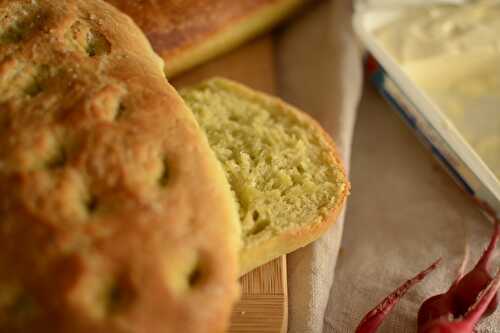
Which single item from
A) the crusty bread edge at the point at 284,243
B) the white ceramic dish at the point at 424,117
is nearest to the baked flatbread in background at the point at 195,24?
the white ceramic dish at the point at 424,117

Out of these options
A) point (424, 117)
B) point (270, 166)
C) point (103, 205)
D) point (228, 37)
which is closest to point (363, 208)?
point (424, 117)

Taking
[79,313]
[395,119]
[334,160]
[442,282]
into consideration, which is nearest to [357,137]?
[395,119]

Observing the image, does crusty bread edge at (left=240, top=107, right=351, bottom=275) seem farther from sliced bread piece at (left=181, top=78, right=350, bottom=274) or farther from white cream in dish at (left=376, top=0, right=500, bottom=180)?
white cream in dish at (left=376, top=0, right=500, bottom=180)

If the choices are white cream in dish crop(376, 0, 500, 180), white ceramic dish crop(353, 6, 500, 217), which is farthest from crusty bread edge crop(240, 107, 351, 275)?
white cream in dish crop(376, 0, 500, 180)

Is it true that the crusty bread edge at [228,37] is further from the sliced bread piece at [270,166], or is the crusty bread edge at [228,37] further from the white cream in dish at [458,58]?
the white cream in dish at [458,58]

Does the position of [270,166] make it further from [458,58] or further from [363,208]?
[458,58]

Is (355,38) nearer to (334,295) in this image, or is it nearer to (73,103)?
(334,295)
